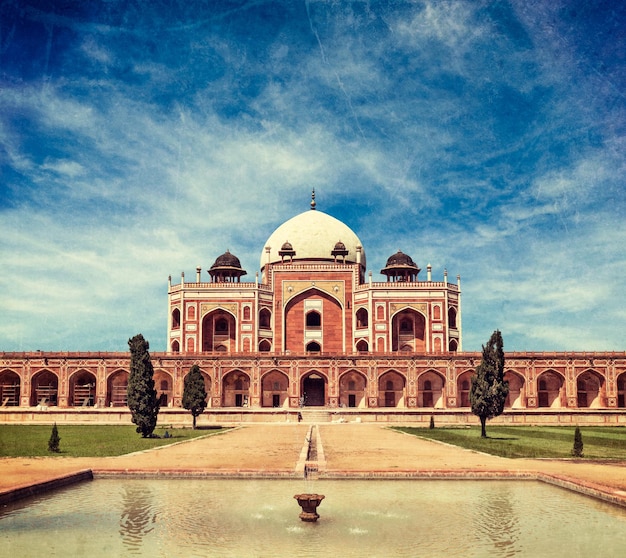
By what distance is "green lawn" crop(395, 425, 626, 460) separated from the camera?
1867 cm

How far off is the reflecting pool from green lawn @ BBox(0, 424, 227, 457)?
6322mm

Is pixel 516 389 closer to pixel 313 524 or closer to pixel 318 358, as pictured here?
pixel 318 358

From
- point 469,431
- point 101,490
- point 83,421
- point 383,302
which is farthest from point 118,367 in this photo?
point 101,490

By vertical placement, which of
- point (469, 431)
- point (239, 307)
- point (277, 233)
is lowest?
point (469, 431)

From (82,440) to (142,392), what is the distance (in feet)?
12.5

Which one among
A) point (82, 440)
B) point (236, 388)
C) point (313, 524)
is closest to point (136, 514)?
point (313, 524)

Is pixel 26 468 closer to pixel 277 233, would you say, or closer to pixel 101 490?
pixel 101 490

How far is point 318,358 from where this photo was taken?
46531 mm

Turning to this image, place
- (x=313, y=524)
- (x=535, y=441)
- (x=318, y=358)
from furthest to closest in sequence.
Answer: (x=318, y=358)
(x=535, y=441)
(x=313, y=524)

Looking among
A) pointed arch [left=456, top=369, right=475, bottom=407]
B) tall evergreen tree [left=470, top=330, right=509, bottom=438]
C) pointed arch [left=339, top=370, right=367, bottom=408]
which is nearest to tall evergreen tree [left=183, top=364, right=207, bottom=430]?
tall evergreen tree [left=470, top=330, right=509, bottom=438]

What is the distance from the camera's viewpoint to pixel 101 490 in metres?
12.3

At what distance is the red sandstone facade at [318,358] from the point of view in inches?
1820

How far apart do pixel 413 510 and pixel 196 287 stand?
43.3 m

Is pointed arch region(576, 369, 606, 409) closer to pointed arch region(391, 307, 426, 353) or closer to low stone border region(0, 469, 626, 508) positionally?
pointed arch region(391, 307, 426, 353)
